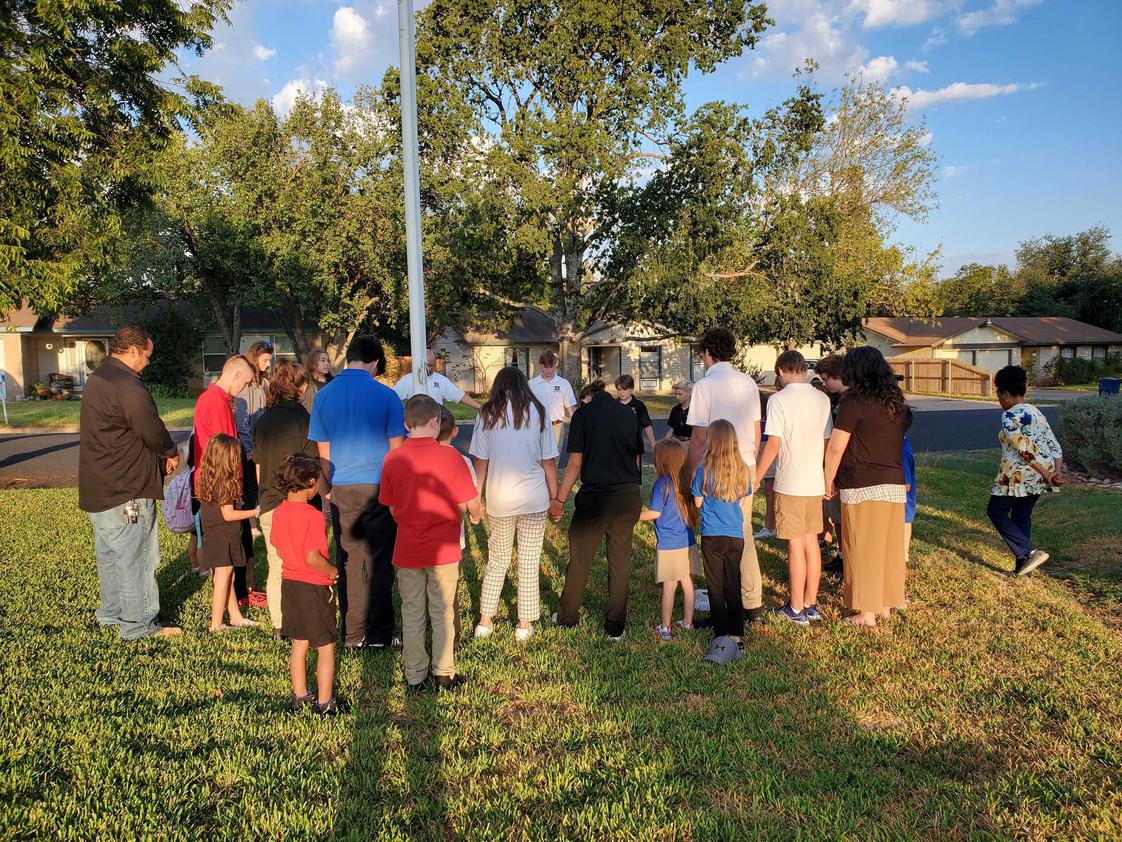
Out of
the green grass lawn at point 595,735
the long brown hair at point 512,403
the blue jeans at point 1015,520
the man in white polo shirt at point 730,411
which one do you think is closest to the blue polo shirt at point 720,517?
the man in white polo shirt at point 730,411

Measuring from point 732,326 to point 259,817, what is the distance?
25633 mm

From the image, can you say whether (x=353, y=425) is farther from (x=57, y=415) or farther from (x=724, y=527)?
(x=57, y=415)

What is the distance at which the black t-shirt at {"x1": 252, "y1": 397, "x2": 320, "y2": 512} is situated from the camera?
18.0ft

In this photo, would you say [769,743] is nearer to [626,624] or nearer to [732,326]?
[626,624]

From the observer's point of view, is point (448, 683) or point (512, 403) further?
point (512, 403)

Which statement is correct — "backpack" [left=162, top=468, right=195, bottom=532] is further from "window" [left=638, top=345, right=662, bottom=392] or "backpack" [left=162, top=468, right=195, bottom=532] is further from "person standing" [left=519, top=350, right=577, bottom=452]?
"window" [left=638, top=345, right=662, bottom=392]

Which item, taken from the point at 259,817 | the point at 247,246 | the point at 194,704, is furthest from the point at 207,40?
the point at 247,246

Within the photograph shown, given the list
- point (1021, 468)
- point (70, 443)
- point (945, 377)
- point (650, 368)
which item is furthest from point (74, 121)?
point (945, 377)

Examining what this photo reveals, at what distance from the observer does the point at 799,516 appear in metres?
5.61

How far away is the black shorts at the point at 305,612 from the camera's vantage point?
409 cm

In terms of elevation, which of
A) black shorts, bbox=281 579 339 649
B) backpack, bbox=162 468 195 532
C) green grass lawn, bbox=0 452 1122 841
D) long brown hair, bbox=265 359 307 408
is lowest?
green grass lawn, bbox=0 452 1122 841

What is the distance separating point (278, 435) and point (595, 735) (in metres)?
3.21

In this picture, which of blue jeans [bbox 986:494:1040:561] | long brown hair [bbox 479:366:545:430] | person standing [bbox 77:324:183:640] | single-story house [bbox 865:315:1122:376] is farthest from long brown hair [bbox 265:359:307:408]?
single-story house [bbox 865:315:1122:376]

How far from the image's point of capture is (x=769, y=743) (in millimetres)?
3836
